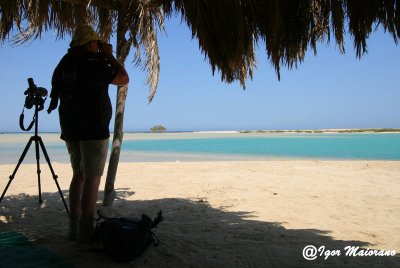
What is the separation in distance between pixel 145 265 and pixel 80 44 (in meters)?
1.56

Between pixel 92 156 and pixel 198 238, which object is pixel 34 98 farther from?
pixel 198 238

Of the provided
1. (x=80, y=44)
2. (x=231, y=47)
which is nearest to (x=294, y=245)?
(x=231, y=47)

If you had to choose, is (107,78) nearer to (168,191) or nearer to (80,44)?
(80,44)

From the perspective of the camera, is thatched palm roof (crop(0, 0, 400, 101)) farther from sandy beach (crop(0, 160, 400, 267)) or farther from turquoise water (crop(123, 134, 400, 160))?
turquoise water (crop(123, 134, 400, 160))

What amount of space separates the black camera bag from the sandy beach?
2.2 inches

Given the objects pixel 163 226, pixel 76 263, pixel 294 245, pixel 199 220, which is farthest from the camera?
pixel 199 220

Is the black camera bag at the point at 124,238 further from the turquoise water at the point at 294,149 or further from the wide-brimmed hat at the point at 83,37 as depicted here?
the turquoise water at the point at 294,149

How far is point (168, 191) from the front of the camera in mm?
5141

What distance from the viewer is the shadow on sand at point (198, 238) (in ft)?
6.65

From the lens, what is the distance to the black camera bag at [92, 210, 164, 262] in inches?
74.2

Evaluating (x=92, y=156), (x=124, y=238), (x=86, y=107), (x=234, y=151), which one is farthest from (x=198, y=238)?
(x=234, y=151)

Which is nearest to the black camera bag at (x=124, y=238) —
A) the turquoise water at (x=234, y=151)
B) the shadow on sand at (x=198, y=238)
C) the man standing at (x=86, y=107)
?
the shadow on sand at (x=198, y=238)

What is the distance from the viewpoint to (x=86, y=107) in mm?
2086

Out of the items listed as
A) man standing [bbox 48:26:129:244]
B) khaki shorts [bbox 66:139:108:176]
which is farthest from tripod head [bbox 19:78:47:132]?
khaki shorts [bbox 66:139:108:176]
